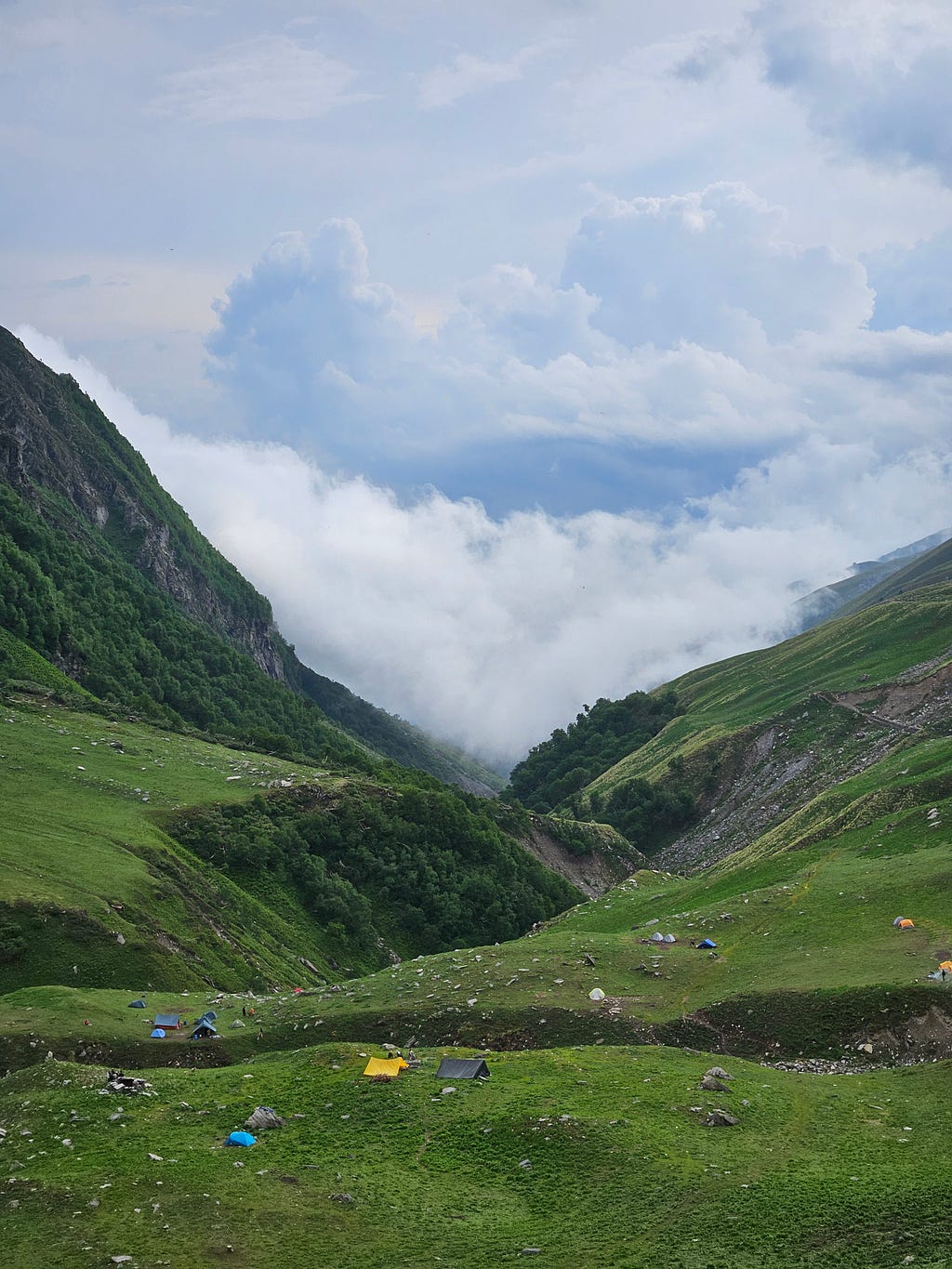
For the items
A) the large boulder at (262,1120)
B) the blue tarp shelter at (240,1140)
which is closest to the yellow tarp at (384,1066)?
the large boulder at (262,1120)

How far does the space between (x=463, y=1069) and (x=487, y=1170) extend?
7.22 m

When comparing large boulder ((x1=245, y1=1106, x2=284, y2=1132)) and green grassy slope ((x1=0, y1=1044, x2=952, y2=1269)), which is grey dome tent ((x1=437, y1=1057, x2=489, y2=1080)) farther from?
large boulder ((x1=245, y1=1106, x2=284, y2=1132))

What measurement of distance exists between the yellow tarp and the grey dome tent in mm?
1515

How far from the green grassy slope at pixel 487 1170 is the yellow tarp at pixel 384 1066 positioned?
1.66 ft

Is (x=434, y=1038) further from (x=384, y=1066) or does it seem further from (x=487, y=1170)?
(x=487, y=1170)

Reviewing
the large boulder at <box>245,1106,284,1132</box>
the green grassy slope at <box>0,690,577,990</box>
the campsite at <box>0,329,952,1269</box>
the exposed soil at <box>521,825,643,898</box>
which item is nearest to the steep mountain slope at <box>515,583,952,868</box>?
the exposed soil at <box>521,825,643,898</box>

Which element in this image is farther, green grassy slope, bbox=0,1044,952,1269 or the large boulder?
the large boulder

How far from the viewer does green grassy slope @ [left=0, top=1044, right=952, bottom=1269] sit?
25531 millimetres

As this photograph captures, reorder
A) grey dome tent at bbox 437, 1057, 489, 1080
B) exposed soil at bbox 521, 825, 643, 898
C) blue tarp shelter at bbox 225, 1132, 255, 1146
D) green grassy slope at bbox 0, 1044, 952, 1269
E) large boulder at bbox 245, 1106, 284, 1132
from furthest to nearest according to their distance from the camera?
exposed soil at bbox 521, 825, 643, 898
grey dome tent at bbox 437, 1057, 489, 1080
large boulder at bbox 245, 1106, 284, 1132
blue tarp shelter at bbox 225, 1132, 255, 1146
green grassy slope at bbox 0, 1044, 952, 1269

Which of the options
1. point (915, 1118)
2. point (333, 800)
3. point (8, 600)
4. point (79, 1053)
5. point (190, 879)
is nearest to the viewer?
point (915, 1118)

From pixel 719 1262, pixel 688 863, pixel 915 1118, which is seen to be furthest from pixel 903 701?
pixel 719 1262

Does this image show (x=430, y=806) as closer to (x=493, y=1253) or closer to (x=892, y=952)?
(x=892, y=952)

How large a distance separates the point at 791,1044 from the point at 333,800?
72810mm

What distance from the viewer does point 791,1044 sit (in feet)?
144
